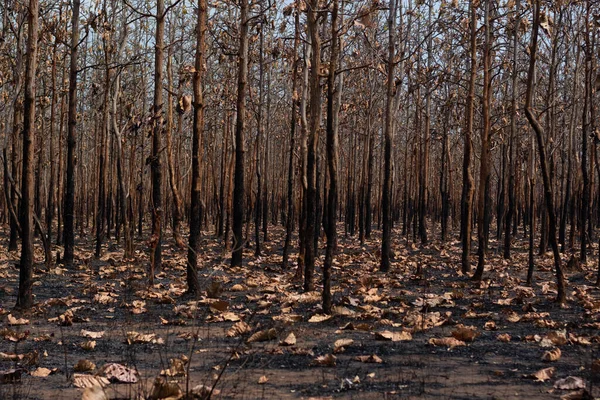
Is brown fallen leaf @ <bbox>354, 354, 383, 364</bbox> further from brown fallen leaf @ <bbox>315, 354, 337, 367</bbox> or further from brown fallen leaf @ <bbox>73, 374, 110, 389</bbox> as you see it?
brown fallen leaf @ <bbox>73, 374, 110, 389</bbox>

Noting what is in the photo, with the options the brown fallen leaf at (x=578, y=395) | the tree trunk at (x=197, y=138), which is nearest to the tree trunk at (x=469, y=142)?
the tree trunk at (x=197, y=138)

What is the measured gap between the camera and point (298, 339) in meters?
6.35

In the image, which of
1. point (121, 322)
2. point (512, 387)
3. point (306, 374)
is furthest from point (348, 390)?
point (121, 322)

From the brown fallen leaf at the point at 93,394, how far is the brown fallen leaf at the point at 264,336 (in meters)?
2.23

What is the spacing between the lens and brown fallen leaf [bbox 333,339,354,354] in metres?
5.83

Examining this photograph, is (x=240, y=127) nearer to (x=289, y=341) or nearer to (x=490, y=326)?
(x=490, y=326)

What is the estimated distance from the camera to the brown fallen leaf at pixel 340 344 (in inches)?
230

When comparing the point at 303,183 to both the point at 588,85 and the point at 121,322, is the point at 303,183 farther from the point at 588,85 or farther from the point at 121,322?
the point at 588,85

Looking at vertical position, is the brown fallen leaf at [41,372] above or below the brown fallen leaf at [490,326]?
below

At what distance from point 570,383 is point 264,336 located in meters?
2.76

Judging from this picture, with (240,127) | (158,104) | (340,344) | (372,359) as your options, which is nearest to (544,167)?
(340,344)

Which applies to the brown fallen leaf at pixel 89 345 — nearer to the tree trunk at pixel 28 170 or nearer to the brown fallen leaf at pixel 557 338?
the tree trunk at pixel 28 170

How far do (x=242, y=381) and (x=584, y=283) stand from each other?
8592 mm

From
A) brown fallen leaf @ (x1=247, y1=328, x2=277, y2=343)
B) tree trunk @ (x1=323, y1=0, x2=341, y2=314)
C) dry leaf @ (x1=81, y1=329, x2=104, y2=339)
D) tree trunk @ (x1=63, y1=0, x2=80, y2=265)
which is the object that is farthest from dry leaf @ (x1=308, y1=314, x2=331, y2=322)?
tree trunk @ (x1=63, y1=0, x2=80, y2=265)
